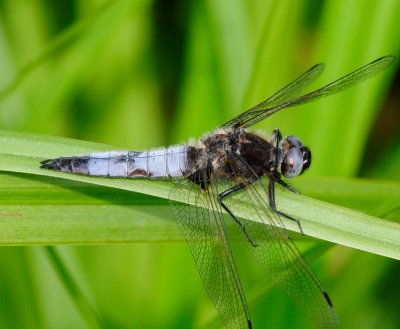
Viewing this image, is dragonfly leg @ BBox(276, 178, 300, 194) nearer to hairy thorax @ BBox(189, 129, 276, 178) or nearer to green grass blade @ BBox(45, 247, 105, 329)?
hairy thorax @ BBox(189, 129, 276, 178)

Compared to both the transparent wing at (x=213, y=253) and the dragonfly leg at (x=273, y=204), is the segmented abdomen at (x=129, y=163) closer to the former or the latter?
the transparent wing at (x=213, y=253)

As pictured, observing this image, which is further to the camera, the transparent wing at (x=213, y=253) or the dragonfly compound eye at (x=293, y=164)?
the dragonfly compound eye at (x=293, y=164)

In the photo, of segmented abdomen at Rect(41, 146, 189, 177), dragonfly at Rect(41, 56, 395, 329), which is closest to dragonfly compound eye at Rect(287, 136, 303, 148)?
dragonfly at Rect(41, 56, 395, 329)

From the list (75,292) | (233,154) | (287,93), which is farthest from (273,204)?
(75,292)

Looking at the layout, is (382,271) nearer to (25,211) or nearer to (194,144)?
(194,144)

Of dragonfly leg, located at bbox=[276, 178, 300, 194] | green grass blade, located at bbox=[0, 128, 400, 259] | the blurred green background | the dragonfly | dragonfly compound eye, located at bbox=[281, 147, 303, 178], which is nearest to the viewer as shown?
green grass blade, located at bbox=[0, 128, 400, 259]

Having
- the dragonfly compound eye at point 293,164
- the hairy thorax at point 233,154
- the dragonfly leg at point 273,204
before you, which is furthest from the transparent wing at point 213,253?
the dragonfly compound eye at point 293,164

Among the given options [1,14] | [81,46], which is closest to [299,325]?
[81,46]
